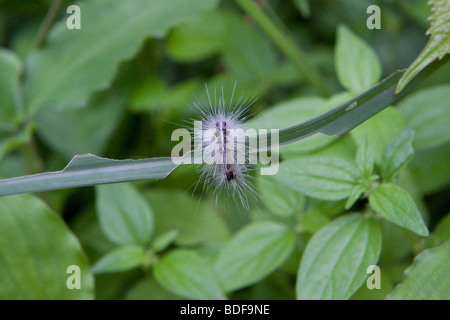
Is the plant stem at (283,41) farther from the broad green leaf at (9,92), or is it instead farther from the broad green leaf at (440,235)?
the broad green leaf at (9,92)

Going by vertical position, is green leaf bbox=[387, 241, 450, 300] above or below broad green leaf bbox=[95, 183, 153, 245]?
below

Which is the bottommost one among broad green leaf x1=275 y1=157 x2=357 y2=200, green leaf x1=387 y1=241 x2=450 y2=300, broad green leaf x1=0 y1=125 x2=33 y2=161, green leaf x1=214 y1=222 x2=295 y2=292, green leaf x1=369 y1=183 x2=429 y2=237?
green leaf x1=387 y1=241 x2=450 y2=300

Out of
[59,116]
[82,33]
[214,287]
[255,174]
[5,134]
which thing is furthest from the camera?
[59,116]

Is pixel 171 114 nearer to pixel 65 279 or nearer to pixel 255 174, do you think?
pixel 255 174

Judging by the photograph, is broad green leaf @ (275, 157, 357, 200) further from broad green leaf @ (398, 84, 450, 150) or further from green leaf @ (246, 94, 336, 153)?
broad green leaf @ (398, 84, 450, 150)

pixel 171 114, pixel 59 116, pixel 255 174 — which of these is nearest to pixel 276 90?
pixel 171 114

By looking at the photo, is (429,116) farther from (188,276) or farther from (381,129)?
(188,276)

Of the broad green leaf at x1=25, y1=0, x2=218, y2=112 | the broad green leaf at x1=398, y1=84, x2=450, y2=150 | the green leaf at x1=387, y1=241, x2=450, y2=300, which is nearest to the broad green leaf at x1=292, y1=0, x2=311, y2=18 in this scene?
the broad green leaf at x1=25, y1=0, x2=218, y2=112

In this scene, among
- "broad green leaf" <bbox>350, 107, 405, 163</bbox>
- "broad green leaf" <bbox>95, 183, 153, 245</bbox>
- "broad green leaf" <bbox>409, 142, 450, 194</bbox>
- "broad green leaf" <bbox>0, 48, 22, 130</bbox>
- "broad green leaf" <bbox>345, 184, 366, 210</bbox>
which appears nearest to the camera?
"broad green leaf" <bbox>345, 184, 366, 210</bbox>

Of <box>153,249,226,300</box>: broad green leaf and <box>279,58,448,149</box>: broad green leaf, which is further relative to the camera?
<box>153,249,226,300</box>: broad green leaf
